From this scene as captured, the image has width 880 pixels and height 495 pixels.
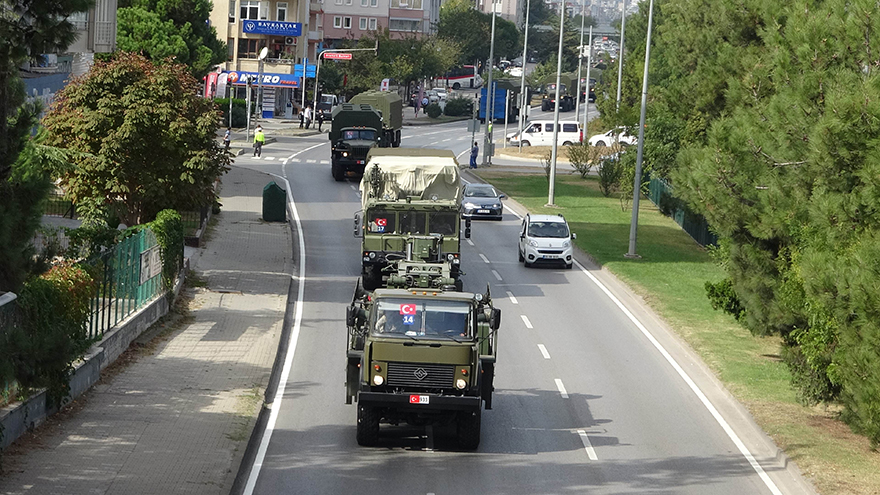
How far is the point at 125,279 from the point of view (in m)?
23.2

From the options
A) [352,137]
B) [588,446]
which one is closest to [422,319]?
[588,446]

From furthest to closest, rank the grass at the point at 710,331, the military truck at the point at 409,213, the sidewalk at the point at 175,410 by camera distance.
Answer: the military truck at the point at 409,213 → the grass at the point at 710,331 → the sidewalk at the point at 175,410

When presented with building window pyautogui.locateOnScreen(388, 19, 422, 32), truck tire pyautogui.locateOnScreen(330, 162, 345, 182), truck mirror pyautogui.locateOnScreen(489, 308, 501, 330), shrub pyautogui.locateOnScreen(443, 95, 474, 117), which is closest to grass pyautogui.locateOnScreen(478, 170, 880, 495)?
truck mirror pyautogui.locateOnScreen(489, 308, 501, 330)

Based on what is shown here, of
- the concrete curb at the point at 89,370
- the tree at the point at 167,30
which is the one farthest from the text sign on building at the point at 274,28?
the concrete curb at the point at 89,370

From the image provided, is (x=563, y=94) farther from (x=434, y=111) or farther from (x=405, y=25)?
(x=405, y=25)

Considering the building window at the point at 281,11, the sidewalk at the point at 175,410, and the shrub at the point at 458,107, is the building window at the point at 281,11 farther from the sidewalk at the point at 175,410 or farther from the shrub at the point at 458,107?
the sidewalk at the point at 175,410

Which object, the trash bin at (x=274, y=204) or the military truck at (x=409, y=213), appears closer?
the military truck at (x=409, y=213)

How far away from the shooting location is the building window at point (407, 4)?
137625 millimetres

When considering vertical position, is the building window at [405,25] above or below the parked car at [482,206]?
above

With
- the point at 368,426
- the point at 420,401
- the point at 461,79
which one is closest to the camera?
the point at 420,401

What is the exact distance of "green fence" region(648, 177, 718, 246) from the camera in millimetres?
42656

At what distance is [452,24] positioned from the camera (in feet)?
462

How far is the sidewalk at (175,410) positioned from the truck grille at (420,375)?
2481mm

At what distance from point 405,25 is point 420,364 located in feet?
408
